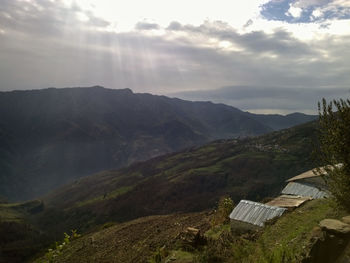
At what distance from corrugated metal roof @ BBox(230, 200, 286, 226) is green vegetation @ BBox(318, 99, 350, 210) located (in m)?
5.98

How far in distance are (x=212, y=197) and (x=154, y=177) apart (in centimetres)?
5651

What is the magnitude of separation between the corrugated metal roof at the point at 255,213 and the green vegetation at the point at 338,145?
5.98m

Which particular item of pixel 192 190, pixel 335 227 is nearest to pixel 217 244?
pixel 335 227

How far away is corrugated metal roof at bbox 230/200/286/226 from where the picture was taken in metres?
17.3

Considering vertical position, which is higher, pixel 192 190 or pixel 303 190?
pixel 303 190

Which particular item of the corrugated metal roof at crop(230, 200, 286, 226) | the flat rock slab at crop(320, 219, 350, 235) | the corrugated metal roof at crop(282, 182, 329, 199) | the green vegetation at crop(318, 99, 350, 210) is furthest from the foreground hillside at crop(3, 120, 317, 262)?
the flat rock slab at crop(320, 219, 350, 235)

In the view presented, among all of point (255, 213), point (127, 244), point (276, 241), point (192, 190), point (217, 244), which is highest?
point (276, 241)

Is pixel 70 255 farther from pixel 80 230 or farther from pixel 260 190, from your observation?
pixel 260 190

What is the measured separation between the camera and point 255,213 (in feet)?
59.7

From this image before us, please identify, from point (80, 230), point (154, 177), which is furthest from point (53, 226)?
point (154, 177)

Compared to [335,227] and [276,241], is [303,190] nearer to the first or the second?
[276,241]

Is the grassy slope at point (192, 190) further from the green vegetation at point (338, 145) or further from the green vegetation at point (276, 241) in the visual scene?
the green vegetation at point (338, 145)

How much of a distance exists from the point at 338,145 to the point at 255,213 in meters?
8.79

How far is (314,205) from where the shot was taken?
1731 cm
